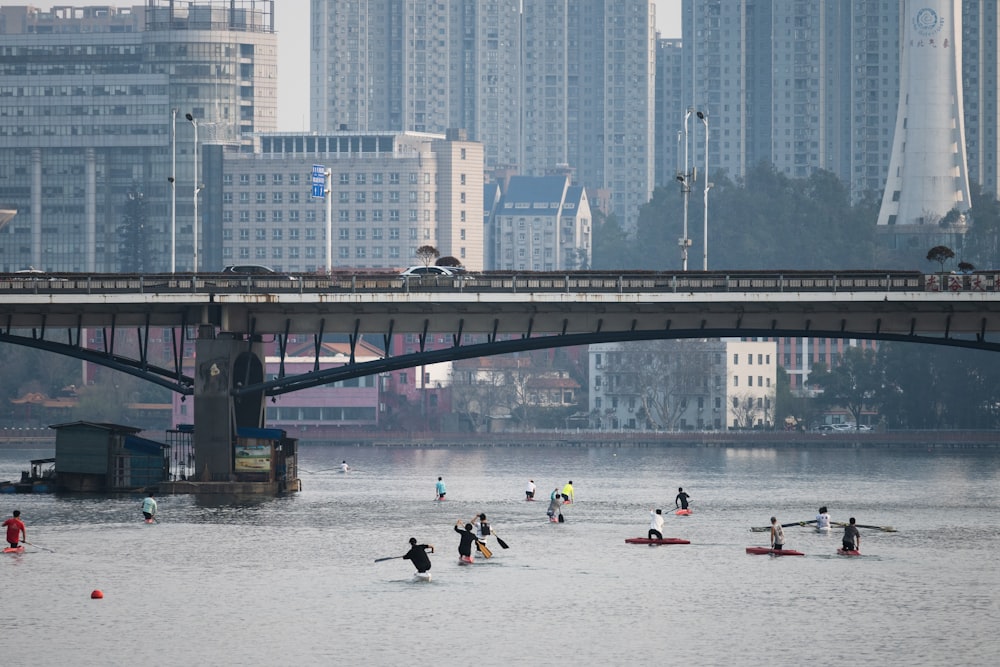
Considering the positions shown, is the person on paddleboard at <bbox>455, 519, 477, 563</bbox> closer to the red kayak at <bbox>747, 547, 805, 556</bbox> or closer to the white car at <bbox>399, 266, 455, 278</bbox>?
the red kayak at <bbox>747, 547, 805, 556</bbox>

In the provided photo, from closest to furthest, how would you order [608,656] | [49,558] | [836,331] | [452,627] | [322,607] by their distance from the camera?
[608,656] < [452,627] < [322,607] < [49,558] < [836,331]

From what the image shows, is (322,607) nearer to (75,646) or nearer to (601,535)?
(75,646)

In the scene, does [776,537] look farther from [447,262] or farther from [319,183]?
[319,183]

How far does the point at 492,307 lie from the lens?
118 meters

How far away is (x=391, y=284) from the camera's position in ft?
385

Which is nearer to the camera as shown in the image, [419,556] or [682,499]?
[419,556]

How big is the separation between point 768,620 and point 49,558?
36.1 metres

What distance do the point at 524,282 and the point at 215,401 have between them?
66.4 feet

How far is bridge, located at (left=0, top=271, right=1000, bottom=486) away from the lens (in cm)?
11419

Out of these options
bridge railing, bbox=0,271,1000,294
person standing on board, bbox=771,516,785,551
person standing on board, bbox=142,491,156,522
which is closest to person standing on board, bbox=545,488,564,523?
bridge railing, bbox=0,271,1000,294

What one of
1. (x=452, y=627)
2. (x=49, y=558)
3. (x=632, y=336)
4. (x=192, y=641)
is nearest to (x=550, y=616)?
(x=452, y=627)

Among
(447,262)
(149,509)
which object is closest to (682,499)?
(447,262)

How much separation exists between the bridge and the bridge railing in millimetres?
88

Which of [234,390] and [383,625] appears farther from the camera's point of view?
[234,390]
